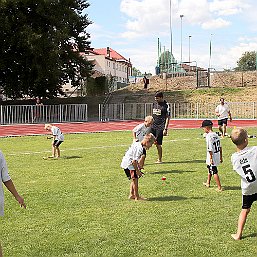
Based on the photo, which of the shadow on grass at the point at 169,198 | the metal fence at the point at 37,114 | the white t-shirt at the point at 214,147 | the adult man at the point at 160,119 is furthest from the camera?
the metal fence at the point at 37,114

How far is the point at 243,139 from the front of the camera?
5.37m

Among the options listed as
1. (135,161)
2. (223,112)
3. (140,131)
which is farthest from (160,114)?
(223,112)

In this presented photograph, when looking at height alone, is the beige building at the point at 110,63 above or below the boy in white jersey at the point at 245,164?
above

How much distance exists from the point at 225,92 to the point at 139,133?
32065 millimetres

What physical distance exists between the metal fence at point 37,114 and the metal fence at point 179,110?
9.72 feet

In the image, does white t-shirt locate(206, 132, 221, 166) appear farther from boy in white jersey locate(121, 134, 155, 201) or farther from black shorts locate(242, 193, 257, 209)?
black shorts locate(242, 193, 257, 209)

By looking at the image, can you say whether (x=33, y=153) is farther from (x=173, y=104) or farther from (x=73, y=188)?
(x=173, y=104)

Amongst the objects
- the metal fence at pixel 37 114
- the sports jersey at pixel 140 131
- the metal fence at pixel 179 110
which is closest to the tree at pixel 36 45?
the metal fence at pixel 37 114

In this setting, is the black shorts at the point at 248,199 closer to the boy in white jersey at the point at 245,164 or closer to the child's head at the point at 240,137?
the boy in white jersey at the point at 245,164

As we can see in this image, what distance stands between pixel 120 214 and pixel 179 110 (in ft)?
100

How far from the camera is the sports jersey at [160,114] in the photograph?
12461mm

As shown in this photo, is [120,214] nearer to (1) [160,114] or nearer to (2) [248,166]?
(2) [248,166]

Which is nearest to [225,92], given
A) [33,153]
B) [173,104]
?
[173,104]

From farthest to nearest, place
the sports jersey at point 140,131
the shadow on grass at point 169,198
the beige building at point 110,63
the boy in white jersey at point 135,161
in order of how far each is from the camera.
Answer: the beige building at point 110,63 → the sports jersey at point 140,131 → the shadow on grass at point 169,198 → the boy in white jersey at point 135,161
